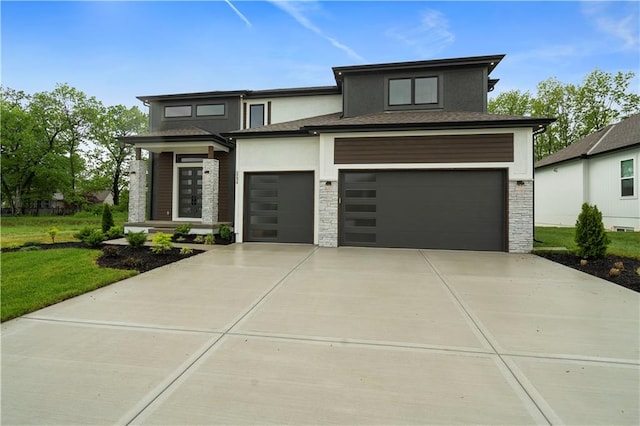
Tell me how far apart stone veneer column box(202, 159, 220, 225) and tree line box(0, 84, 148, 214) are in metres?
21.6

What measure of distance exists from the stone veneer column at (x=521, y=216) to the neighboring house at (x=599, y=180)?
767 cm

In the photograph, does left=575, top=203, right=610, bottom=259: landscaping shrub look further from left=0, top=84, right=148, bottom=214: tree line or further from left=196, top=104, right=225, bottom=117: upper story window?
left=0, top=84, right=148, bottom=214: tree line

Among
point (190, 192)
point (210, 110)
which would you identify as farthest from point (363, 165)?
point (210, 110)

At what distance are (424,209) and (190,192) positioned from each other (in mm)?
9514

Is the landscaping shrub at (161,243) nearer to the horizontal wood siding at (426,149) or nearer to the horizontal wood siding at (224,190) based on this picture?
the horizontal wood siding at (224,190)

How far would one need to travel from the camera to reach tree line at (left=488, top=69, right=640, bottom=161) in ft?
71.1

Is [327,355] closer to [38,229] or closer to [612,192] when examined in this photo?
[612,192]

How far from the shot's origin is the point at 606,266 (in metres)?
6.45

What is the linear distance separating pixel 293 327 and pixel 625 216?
16.5 m

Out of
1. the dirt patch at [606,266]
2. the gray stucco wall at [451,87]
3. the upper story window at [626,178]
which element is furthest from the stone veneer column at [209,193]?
the upper story window at [626,178]

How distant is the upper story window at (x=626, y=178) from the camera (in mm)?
12476

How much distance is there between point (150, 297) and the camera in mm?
4328

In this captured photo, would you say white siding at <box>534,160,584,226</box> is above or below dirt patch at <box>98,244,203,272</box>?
above

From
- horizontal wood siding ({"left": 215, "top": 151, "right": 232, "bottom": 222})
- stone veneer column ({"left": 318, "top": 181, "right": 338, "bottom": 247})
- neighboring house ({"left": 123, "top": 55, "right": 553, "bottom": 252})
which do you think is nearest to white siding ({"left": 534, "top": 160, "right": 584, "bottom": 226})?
neighboring house ({"left": 123, "top": 55, "right": 553, "bottom": 252})
